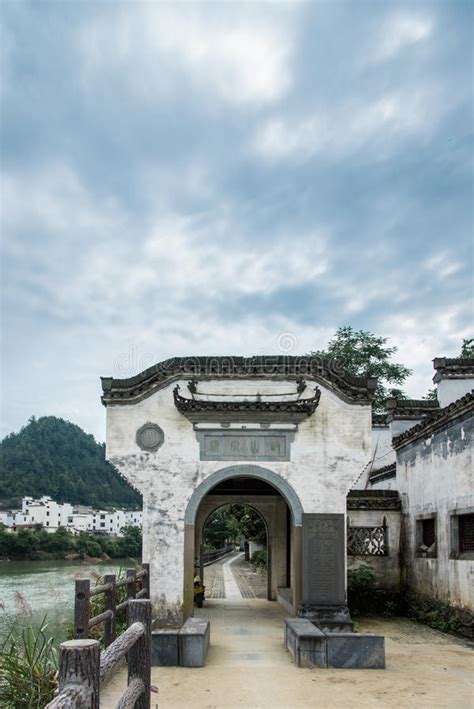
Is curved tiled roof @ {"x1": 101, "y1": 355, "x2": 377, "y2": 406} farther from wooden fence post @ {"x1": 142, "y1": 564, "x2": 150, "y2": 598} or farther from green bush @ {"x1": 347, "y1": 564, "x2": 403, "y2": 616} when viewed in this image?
green bush @ {"x1": 347, "y1": 564, "x2": 403, "y2": 616}

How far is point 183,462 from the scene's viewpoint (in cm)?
1008

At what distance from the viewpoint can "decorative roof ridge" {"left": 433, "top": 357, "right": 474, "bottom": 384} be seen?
43.3ft

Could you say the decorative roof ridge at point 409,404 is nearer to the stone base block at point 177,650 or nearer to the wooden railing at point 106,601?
the wooden railing at point 106,601

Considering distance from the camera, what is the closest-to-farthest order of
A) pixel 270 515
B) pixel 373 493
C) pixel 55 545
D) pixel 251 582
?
pixel 373 493 → pixel 270 515 → pixel 251 582 → pixel 55 545

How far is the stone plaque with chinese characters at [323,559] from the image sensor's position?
9758mm

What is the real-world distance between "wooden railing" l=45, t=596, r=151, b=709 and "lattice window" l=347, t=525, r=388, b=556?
31.6 ft

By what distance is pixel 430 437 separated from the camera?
11.6 m

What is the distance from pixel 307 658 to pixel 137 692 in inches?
181

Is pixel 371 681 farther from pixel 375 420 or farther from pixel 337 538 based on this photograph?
pixel 375 420

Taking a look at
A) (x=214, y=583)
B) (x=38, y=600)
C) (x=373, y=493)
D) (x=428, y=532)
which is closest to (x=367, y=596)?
(x=428, y=532)

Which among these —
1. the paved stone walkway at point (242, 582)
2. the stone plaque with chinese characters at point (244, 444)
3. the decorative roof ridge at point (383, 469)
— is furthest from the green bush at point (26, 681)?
the decorative roof ridge at point (383, 469)

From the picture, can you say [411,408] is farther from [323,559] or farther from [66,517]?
[66,517]

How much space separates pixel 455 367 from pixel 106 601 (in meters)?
8.57

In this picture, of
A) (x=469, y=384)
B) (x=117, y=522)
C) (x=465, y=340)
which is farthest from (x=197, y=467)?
(x=117, y=522)
